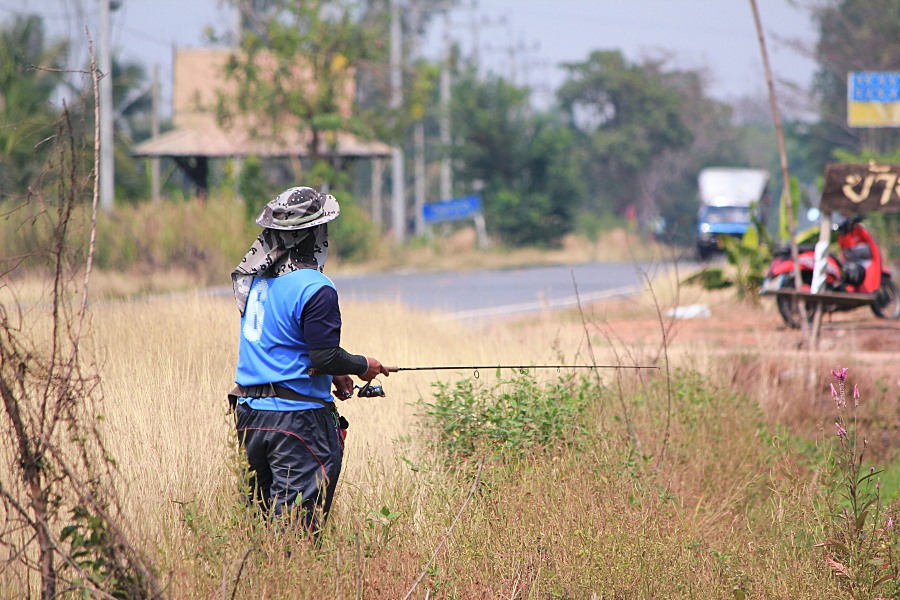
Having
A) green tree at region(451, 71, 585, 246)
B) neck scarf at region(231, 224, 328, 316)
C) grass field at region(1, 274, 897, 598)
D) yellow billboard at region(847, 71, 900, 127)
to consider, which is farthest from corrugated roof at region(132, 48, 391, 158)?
neck scarf at region(231, 224, 328, 316)

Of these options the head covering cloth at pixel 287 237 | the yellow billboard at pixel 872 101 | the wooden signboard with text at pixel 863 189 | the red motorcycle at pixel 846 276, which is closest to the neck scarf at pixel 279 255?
the head covering cloth at pixel 287 237

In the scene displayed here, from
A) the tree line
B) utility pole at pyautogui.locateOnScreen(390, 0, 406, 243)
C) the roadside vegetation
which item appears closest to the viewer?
the roadside vegetation

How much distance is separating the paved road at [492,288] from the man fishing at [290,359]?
8896mm

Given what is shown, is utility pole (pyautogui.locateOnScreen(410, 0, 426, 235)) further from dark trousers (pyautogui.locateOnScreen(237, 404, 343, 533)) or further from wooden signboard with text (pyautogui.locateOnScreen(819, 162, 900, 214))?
dark trousers (pyautogui.locateOnScreen(237, 404, 343, 533))

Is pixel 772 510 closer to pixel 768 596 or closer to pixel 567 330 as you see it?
pixel 768 596

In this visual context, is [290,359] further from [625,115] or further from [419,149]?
[625,115]

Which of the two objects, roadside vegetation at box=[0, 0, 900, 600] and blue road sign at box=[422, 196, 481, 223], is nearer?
roadside vegetation at box=[0, 0, 900, 600]

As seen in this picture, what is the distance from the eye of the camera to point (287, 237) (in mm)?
4219

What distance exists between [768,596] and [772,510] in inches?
46.7

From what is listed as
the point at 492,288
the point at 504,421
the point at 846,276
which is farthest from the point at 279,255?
the point at 492,288

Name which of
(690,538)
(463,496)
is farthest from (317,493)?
(690,538)

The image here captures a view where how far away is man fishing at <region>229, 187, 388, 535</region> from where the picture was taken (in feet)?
13.5

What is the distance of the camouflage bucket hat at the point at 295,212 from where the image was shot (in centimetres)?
417

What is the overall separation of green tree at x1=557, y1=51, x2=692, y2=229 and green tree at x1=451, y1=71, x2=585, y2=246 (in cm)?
1301
